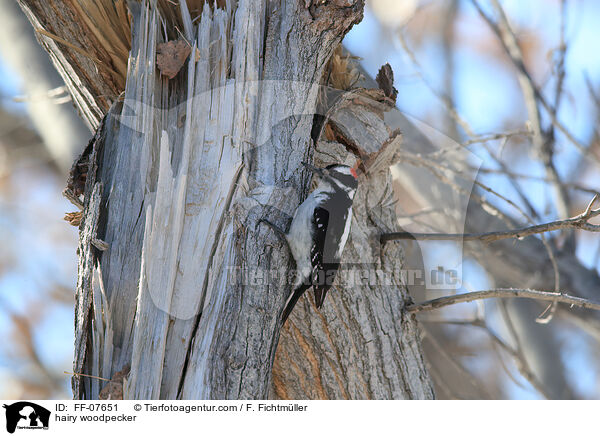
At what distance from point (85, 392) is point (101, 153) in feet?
3.90

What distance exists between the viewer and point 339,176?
307 centimetres

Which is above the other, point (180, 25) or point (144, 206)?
point (180, 25)

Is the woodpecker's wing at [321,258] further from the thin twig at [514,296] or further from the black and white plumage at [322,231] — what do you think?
the thin twig at [514,296]

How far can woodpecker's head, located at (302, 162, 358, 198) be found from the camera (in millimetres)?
2930

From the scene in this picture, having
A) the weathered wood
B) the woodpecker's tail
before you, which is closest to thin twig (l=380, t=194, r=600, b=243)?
the weathered wood

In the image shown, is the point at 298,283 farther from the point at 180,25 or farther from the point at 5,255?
the point at 5,255

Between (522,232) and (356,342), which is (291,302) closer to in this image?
(356,342)

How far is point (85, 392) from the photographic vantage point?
7.48ft
